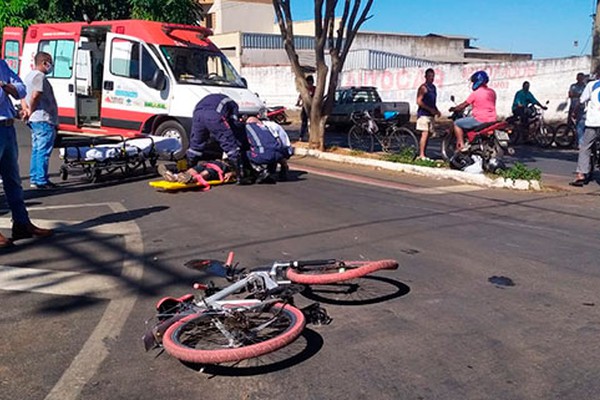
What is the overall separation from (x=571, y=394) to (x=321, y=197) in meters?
5.99

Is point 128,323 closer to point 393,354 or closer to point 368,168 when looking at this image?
point 393,354

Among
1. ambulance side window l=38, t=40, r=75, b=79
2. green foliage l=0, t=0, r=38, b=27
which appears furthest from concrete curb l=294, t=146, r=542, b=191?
green foliage l=0, t=0, r=38, b=27

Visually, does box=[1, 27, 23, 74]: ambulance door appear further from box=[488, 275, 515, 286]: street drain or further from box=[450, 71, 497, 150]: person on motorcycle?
box=[488, 275, 515, 286]: street drain

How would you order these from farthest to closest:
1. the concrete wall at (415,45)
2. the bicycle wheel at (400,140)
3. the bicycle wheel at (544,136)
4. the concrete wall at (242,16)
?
the concrete wall at (242,16)
the concrete wall at (415,45)
the bicycle wheel at (544,136)
the bicycle wheel at (400,140)

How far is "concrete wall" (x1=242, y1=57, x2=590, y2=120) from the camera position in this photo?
2277cm

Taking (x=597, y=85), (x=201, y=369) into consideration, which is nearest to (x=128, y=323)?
(x=201, y=369)

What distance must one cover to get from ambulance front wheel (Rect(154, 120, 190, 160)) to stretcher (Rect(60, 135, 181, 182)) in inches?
8.8

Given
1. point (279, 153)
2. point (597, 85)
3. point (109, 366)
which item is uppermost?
point (597, 85)

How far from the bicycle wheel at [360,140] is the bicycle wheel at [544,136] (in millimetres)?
5465

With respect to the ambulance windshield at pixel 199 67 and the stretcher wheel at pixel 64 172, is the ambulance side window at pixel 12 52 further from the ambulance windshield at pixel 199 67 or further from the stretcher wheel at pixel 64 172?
the stretcher wheel at pixel 64 172

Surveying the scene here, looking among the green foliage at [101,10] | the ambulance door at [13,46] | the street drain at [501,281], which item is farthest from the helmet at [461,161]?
the green foliage at [101,10]

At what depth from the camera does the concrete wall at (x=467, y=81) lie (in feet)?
74.7

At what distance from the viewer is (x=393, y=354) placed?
382 cm

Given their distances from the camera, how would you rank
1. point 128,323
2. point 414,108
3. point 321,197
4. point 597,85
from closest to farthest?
point 128,323
point 321,197
point 597,85
point 414,108
